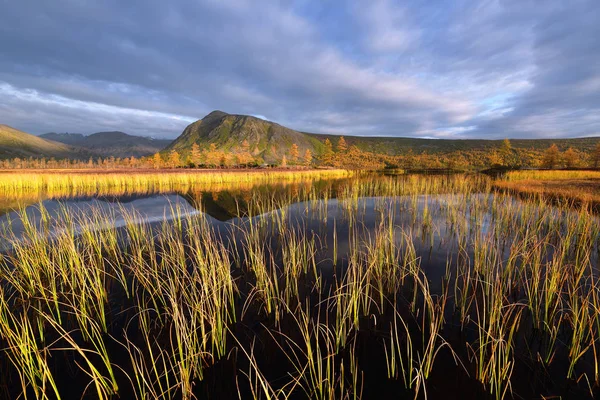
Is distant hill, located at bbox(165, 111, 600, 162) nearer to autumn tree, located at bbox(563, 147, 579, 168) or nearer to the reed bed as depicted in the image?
autumn tree, located at bbox(563, 147, 579, 168)

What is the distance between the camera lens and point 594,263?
6.26m

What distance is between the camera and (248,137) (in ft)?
541

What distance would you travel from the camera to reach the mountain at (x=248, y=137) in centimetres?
15588

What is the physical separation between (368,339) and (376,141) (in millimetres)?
162646

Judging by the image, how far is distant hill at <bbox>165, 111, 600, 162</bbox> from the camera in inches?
4945

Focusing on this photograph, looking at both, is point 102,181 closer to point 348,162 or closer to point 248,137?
point 348,162

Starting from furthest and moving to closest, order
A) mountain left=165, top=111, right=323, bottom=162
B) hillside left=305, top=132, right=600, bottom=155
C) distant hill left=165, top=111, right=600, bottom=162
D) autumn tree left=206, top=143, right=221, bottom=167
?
mountain left=165, top=111, right=323, bottom=162, distant hill left=165, top=111, right=600, bottom=162, hillside left=305, top=132, right=600, bottom=155, autumn tree left=206, top=143, right=221, bottom=167

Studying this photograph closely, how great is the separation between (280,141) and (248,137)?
20.9 meters

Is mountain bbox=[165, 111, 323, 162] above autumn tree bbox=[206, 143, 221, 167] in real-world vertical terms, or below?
above

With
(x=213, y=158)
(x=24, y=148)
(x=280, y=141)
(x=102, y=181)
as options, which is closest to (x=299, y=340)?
(x=102, y=181)

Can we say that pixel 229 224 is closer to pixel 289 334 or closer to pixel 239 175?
pixel 289 334

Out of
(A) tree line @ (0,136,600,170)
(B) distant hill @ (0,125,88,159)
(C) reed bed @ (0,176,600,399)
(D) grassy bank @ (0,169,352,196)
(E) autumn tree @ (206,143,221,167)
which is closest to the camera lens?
(C) reed bed @ (0,176,600,399)

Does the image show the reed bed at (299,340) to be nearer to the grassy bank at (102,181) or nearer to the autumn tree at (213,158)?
the grassy bank at (102,181)

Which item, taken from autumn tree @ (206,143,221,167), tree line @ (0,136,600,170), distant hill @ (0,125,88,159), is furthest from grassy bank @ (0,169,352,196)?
distant hill @ (0,125,88,159)
